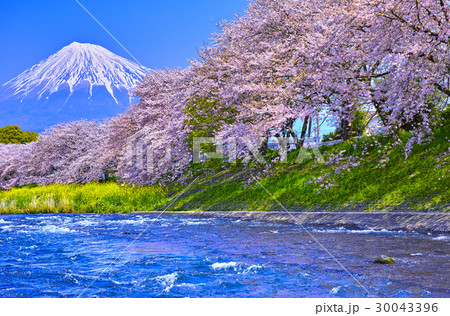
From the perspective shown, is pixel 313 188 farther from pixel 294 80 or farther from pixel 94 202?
pixel 94 202

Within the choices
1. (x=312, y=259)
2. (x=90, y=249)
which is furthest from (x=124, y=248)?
(x=312, y=259)

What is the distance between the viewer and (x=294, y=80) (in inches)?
822

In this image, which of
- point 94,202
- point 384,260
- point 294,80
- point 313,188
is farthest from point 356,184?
point 94,202

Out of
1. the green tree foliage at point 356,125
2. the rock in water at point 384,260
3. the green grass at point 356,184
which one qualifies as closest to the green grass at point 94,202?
the green grass at point 356,184

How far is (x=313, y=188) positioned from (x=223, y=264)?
12.4 meters

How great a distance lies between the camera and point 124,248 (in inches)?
553

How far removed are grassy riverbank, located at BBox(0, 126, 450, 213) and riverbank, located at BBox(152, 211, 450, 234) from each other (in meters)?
0.94

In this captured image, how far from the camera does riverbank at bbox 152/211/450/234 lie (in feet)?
48.4

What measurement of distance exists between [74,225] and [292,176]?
11242 millimetres

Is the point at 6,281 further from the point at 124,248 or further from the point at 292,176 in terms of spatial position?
the point at 292,176

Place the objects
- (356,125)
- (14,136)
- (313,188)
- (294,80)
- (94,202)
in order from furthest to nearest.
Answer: (14,136) → (94,202) → (356,125) → (313,188) → (294,80)

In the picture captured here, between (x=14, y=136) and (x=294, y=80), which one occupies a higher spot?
(x=14, y=136)

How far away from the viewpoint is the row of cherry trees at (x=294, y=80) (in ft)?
52.2

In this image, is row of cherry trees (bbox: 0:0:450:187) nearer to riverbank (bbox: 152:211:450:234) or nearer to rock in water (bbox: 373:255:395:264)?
riverbank (bbox: 152:211:450:234)
